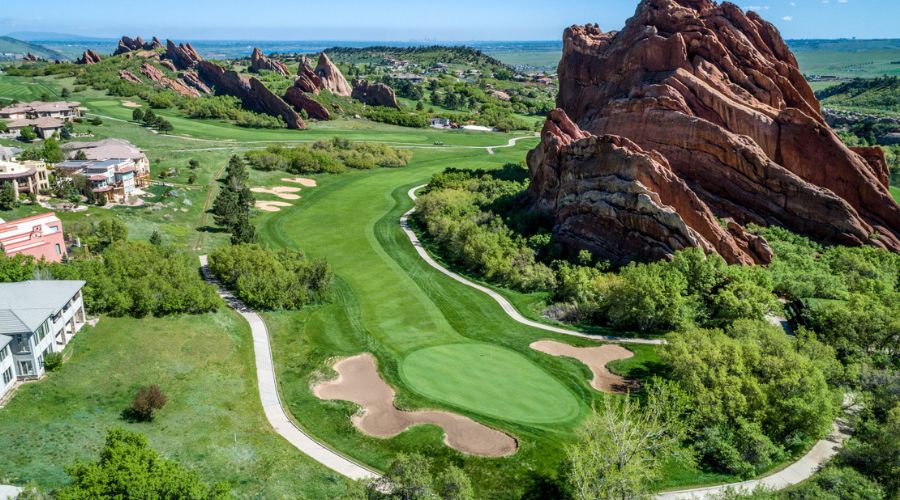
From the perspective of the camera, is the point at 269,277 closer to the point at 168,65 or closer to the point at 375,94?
the point at 375,94

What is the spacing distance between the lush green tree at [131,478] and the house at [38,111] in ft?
321

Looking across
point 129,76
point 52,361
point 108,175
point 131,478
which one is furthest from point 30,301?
point 129,76

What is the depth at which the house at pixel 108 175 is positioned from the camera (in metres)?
67.3

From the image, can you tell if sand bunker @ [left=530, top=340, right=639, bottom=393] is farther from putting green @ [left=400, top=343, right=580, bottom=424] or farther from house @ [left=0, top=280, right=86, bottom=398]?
house @ [left=0, top=280, right=86, bottom=398]

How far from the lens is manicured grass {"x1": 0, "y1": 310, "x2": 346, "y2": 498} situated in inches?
1110

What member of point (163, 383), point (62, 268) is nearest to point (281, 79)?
point (62, 268)

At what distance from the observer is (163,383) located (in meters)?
36.0

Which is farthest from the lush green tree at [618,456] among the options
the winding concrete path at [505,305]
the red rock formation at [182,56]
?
the red rock formation at [182,56]

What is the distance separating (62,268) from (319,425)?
81.0 ft

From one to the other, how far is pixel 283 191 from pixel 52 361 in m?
55.2

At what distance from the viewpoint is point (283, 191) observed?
88.3 meters

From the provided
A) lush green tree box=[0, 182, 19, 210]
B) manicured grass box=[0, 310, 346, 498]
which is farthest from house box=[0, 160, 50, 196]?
manicured grass box=[0, 310, 346, 498]

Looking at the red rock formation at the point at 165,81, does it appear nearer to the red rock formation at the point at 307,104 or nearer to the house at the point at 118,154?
the red rock formation at the point at 307,104

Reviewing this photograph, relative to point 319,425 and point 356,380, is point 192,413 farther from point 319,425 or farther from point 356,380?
point 356,380
